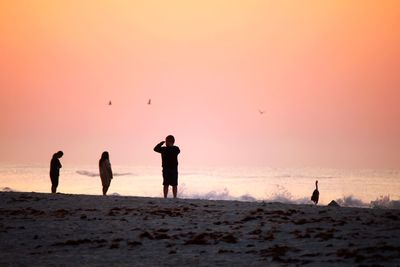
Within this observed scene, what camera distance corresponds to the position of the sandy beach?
1680 centimetres

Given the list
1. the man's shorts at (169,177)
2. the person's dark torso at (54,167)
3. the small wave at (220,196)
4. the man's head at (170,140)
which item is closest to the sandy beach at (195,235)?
the man's shorts at (169,177)

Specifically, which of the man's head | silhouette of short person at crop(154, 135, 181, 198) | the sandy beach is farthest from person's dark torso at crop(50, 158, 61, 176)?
the sandy beach

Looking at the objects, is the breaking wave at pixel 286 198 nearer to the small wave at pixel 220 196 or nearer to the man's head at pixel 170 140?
the small wave at pixel 220 196

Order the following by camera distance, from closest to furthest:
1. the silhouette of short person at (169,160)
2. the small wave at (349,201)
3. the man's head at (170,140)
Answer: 1. the man's head at (170,140)
2. the silhouette of short person at (169,160)
3. the small wave at (349,201)

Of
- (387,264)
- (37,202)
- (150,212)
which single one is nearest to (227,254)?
(387,264)

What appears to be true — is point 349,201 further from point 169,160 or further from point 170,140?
point 170,140

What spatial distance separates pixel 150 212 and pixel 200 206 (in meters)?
2.24

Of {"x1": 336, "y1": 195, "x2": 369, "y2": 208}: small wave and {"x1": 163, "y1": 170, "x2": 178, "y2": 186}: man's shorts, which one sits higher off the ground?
{"x1": 336, "y1": 195, "x2": 369, "y2": 208}: small wave

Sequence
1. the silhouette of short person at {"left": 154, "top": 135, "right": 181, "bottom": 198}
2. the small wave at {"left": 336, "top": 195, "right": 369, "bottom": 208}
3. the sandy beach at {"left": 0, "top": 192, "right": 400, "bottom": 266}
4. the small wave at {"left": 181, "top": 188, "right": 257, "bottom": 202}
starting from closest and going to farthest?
the sandy beach at {"left": 0, "top": 192, "right": 400, "bottom": 266} < the silhouette of short person at {"left": 154, "top": 135, "right": 181, "bottom": 198} < the small wave at {"left": 336, "top": 195, "right": 369, "bottom": 208} < the small wave at {"left": 181, "top": 188, "right": 257, "bottom": 202}

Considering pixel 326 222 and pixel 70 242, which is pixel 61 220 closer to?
pixel 70 242

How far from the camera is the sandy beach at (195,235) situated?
→ 16797mm

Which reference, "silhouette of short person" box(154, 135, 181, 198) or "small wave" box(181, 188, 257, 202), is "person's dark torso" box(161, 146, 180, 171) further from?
"small wave" box(181, 188, 257, 202)

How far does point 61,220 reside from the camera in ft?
76.2

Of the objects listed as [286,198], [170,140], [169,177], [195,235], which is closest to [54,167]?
[169,177]
